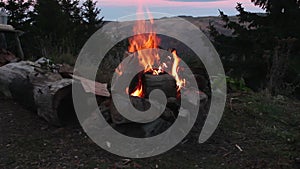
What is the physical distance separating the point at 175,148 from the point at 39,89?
1657 mm

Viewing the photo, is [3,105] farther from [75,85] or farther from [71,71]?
[75,85]

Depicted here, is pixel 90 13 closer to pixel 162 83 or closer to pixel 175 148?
pixel 162 83

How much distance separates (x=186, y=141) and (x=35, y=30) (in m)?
10.2

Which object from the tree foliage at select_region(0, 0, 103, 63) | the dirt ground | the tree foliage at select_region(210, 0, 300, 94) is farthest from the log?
the tree foliage at select_region(210, 0, 300, 94)

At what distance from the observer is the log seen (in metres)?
3.69

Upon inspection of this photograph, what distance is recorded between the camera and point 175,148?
336cm

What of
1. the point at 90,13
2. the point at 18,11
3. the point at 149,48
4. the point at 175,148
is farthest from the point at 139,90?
the point at 90,13

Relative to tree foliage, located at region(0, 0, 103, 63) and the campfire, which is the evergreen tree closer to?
tree foliage, located at region(0, 0, 103, 63)

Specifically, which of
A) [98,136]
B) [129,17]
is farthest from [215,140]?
[129,17]

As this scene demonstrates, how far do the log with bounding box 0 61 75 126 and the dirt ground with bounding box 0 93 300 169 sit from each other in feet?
0.48

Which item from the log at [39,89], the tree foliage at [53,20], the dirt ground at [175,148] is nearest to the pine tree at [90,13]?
the tree foliage at [53,20]

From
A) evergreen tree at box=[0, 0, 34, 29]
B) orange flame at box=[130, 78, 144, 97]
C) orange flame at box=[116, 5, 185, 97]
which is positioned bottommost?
orange flame at box=[130, 78, 144, 97]

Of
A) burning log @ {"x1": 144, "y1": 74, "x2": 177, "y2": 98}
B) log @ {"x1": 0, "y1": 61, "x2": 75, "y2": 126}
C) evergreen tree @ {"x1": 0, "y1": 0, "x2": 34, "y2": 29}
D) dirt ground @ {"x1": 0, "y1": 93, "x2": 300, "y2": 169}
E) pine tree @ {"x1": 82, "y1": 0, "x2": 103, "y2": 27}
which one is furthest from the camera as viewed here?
pine tree @ {"x1": 82, "y1": 0, "x2": 103, "y2": 27}

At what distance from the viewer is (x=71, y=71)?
179 inches
